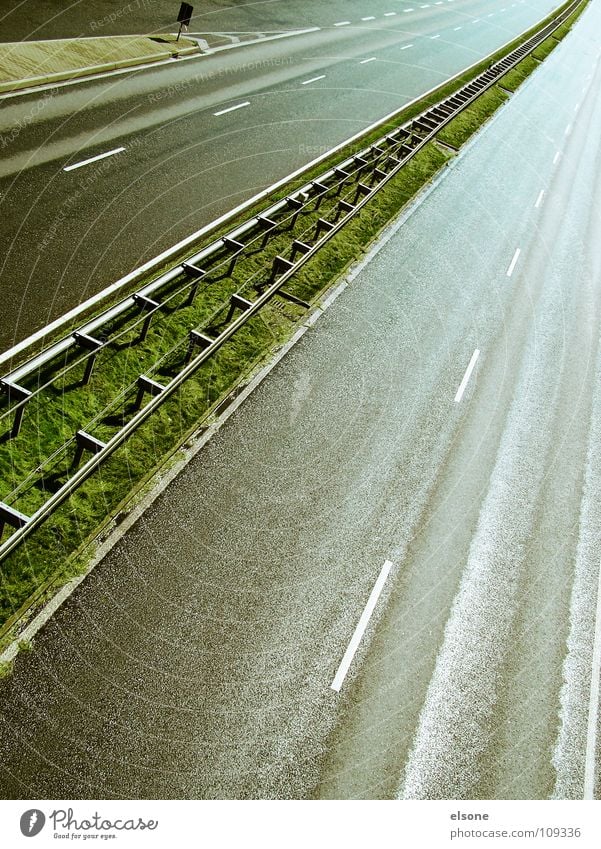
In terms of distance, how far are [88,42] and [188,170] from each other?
8.17 m

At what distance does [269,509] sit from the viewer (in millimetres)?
10445

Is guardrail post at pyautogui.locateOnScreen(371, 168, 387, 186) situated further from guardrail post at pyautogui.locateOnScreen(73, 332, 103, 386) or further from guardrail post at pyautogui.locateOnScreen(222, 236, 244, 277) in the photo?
guardrail post at pyautogui.locateOnScreen(73, 332, 103, 386)

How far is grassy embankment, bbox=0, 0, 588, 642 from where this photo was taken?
8727 millimetres

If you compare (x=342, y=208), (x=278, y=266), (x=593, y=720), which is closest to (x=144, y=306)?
(x=278, y=266)

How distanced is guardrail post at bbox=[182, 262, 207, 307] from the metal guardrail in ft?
0.06

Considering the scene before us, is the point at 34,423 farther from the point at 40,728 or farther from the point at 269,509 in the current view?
the point at 40,728

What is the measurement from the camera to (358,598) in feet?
32.1

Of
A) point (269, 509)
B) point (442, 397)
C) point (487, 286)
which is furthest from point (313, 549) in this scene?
point (487, 286)

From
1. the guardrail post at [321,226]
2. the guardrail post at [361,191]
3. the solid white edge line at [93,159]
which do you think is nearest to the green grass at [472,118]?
the guardrail post at [361,191]

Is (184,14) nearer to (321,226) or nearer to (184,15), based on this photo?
(184,15)

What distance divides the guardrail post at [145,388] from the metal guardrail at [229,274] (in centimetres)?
2

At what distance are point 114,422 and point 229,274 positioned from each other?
527cm

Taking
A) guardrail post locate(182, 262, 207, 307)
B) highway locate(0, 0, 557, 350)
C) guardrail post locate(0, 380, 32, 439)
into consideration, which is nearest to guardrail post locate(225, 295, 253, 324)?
guardrail post locate(182, 262, 207, 307)

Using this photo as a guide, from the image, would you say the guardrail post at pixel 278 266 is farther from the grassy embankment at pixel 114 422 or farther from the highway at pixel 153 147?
the highway at pixel 153 147
